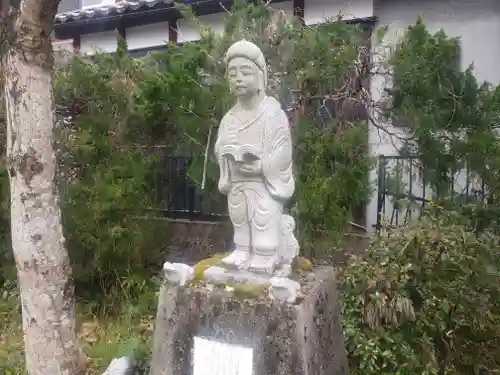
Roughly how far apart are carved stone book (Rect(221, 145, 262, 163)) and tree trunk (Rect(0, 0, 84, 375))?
156 cm

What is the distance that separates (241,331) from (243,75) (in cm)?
146

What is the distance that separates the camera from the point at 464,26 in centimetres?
605

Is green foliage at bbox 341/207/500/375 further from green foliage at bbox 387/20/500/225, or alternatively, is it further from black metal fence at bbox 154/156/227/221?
black metal fence at bbox 154/156/227/221

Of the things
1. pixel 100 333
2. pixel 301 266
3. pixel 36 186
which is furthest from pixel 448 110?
pixel 100 333

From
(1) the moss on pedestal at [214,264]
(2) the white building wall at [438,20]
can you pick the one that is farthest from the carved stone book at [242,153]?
(2) the white building wall at [438,20]

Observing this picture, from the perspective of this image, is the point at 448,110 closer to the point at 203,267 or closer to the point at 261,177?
the point at 261,177

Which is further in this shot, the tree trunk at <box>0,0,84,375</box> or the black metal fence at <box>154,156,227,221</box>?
the black metal fence at <box>154,156,227,221</box>

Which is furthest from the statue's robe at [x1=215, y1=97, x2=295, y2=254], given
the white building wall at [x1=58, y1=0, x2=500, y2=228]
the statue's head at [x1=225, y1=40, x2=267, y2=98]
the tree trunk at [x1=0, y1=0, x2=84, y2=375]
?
the white building wall at [x1=58, y1=0, x2=500, y2=228]

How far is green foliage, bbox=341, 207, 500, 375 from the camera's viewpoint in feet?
12.6

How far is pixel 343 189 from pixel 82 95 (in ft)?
9.50

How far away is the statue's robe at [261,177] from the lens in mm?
2893

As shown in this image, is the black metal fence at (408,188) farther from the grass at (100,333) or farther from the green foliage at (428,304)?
the grass at (100,333)

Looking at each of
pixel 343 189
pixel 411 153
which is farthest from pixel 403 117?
pixel 343 189

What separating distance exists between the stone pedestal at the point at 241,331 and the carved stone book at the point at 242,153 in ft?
2.43
